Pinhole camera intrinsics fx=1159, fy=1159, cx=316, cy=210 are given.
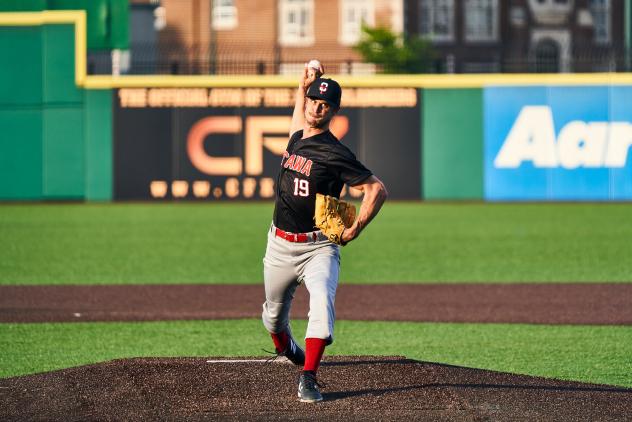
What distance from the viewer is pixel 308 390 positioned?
6297 mm

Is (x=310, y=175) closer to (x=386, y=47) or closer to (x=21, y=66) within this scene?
(x=21, y=66)

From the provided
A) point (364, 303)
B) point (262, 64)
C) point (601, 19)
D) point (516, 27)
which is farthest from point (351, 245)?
point (601, 19)

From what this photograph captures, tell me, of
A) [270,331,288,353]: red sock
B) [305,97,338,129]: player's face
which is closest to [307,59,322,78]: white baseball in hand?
[305,97,338,129]: player's face

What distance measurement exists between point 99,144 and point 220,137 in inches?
107

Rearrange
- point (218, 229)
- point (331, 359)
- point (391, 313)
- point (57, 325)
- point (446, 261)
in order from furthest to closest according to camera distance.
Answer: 1. point (218, 229)
2. point (446, 261)
3. point (391, 313)
4. point (57, 325)
5. point (331, 359)

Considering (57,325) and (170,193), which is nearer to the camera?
(57,325)

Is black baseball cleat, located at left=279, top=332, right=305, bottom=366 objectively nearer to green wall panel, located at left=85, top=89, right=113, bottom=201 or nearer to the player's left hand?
the player's left hand

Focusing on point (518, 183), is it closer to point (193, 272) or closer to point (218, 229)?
point (218, 229)

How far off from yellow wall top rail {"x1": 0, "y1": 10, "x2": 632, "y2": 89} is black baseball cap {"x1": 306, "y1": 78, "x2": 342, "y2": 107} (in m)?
19.0

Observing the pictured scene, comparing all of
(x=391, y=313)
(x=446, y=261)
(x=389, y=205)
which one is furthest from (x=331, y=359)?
(x=389, y=205)

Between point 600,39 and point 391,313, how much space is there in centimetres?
4859

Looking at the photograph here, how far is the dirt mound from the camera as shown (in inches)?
240

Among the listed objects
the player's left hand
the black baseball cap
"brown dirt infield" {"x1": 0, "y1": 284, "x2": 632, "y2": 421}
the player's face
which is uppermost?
the black baseball cap

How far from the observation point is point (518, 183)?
2578 centimetres
